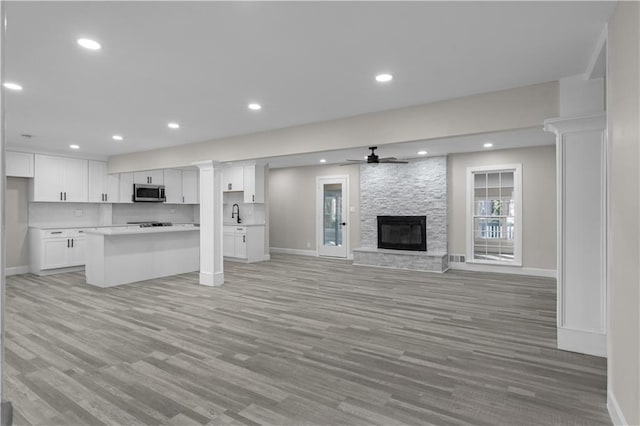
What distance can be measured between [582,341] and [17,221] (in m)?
9.33

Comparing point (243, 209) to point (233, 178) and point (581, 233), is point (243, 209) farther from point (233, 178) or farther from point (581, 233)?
point (581, 233)

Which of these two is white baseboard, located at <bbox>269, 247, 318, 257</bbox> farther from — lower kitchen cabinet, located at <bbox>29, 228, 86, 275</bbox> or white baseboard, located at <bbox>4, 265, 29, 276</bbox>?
white baseboard, located at <bbox>4, 265, 29, 276</bbox>

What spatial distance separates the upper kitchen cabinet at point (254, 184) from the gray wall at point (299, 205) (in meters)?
1.28

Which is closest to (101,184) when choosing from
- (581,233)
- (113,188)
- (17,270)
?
(113,188)

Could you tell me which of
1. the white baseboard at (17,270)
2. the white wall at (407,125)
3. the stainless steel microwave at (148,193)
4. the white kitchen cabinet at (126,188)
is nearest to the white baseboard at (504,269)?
the white wall at (407,125)

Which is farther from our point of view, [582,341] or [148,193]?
[148,193]

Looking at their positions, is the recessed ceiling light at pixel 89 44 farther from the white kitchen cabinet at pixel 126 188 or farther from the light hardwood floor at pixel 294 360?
the white kitchen cabinet at pixel 126 188

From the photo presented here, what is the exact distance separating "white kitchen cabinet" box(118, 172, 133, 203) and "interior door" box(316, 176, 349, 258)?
4.64 meters

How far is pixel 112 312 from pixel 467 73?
4.85 m

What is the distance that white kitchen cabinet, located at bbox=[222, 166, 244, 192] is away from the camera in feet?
29.8

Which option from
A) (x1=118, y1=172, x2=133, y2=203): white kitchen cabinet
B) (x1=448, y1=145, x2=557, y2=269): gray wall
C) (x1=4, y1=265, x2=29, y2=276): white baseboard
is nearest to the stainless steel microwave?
(x1=118, y1=172, x2=133, y2=203): white kitchen cabinet

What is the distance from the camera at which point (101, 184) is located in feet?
26.3

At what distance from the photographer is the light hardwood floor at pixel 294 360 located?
2.30m

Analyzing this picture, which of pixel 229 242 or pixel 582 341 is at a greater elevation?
pixel 229 242
